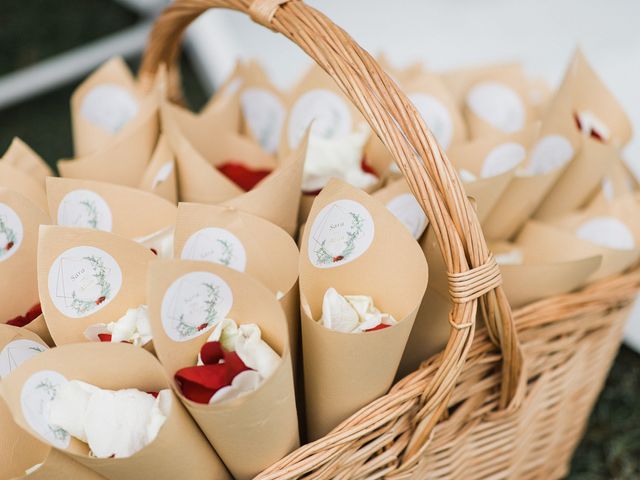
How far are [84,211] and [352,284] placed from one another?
33 cm

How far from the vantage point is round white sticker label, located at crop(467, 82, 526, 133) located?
1012 millimetres

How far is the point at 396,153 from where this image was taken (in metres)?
0.63

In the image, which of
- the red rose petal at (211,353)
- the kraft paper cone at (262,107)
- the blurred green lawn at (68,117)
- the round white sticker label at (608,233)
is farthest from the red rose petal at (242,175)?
the blurred green lawn at (68,117)

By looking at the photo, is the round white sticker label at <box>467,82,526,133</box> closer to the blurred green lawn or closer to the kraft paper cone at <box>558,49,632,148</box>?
the kraft paper cone at <box>558,49,632,148</box>

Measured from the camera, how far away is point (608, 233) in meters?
0.92

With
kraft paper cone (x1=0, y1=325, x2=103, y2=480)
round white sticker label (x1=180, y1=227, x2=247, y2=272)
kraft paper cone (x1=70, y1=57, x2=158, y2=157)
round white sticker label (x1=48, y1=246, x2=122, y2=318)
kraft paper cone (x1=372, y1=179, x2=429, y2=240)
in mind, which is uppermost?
kraft paper cone (x1=70, y1=57, x2=158, y2=157)

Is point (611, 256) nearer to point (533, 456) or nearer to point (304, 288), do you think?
point (533, 456)

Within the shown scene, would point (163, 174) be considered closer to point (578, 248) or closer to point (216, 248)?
point (216, 248)

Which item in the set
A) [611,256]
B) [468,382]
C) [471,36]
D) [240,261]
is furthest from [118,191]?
[471,36]

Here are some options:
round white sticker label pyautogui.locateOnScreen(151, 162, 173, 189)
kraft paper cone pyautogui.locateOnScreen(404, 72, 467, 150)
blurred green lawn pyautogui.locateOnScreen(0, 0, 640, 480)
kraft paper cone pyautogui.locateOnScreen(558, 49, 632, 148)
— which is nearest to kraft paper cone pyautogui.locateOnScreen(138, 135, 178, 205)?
round white sticker label pyautogui.locateOnScreen(151, 162, 173, 189)

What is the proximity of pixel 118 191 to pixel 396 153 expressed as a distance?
0.34 m

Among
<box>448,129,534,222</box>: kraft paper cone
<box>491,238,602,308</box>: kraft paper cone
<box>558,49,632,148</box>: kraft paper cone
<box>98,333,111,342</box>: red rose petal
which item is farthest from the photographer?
<box>558,49,632,148</box>: kraft paper cone

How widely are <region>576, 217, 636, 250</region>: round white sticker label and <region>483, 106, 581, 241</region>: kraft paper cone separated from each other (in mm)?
76

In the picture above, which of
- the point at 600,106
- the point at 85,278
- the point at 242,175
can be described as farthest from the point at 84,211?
the point at 600,106
